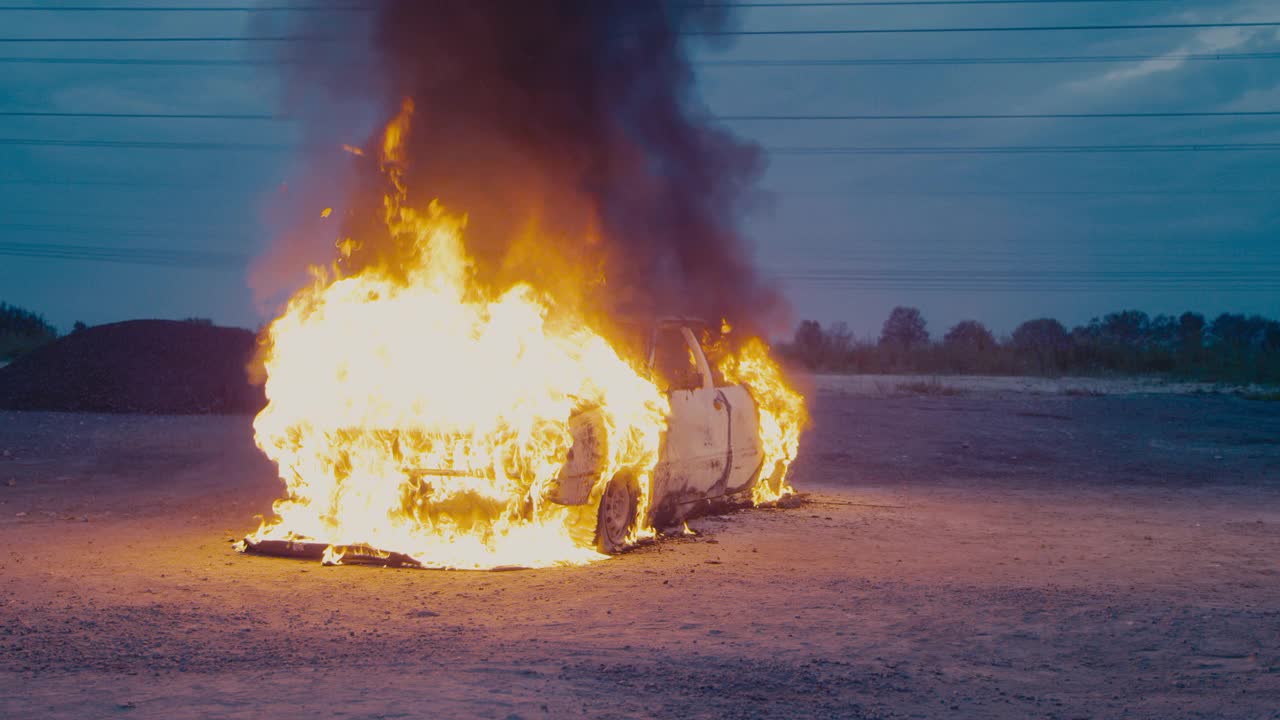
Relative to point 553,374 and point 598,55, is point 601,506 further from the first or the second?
point 598,55

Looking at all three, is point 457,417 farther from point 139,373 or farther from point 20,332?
point 20,332

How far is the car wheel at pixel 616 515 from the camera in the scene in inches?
348

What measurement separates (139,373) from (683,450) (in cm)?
2082

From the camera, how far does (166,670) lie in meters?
5.39

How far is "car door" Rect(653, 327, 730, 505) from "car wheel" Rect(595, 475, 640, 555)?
317 millimetres

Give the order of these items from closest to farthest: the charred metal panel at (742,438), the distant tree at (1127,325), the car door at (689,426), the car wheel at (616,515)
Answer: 1. the car wheel at (616,515)
2. the car door at (689,426)
3. the charred metal panel at (742,438)
4. the distant tree at (1127,325)

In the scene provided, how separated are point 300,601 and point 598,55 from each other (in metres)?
7.22

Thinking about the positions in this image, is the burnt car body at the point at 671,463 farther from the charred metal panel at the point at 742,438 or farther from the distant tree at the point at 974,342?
the distant tree at the point at 974,342

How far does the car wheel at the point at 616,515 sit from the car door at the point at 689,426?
317mm

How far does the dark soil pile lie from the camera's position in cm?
2595

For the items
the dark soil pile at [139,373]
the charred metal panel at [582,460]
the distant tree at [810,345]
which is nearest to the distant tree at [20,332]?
the dark soil pile at [139,373]

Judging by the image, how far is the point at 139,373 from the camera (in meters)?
26.9

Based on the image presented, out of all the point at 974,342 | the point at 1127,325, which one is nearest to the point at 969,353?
the point at 974,342

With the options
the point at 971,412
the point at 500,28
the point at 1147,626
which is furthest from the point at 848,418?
the point at 1147,626
